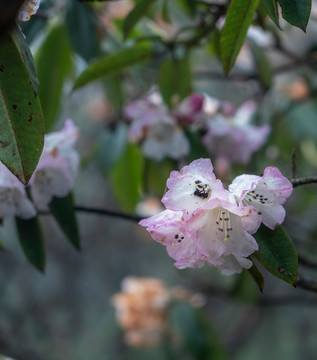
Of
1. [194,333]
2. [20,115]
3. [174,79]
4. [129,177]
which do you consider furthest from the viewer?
[194,333]

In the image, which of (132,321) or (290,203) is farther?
(290,203)

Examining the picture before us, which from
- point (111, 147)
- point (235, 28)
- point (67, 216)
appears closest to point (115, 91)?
point (111, 147)

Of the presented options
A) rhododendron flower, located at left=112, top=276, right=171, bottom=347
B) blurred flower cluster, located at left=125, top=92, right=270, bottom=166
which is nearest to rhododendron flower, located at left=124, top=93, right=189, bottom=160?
blurred flower cluster, located at left=125, top=92, right=270, bottom=166

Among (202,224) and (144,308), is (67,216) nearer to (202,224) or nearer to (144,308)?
(202,224)

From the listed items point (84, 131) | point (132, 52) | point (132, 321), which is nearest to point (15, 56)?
point (132, 52)

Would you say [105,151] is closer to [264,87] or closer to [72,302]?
[264,87]

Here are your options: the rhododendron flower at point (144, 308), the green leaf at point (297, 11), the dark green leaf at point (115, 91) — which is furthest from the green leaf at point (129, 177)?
the green leaf at point (297, 11)
